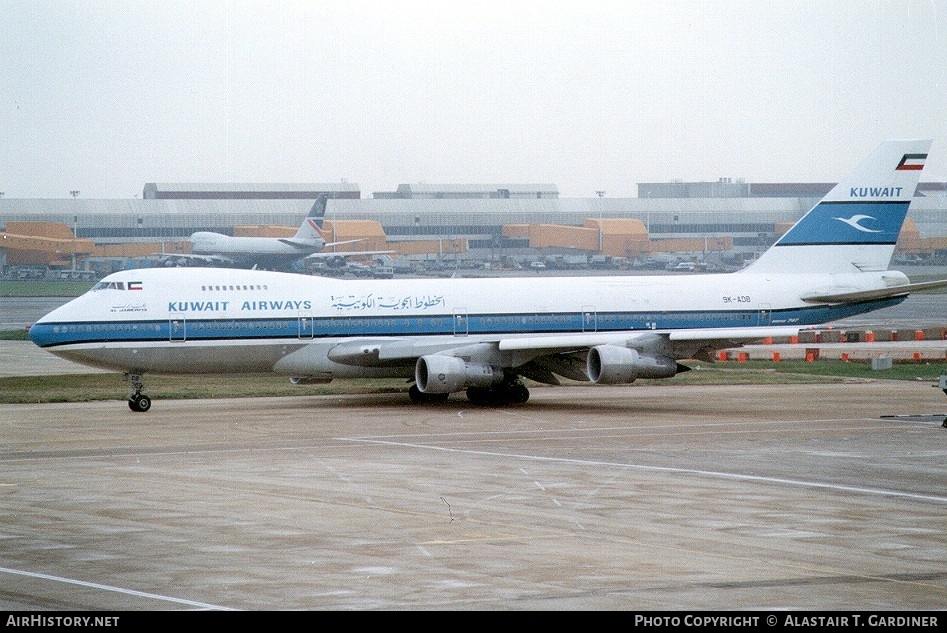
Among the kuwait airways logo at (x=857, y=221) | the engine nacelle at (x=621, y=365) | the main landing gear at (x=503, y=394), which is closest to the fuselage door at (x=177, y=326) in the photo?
the main landing gear at (x=503, y=394)

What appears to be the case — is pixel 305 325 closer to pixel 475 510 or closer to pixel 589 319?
pixel 589 319

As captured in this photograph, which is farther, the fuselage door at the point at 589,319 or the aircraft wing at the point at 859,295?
the aircraft wing at the point at 859,295

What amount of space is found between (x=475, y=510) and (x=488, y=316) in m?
19.2

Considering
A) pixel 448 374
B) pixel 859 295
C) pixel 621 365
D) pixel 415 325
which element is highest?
pixel 859 295

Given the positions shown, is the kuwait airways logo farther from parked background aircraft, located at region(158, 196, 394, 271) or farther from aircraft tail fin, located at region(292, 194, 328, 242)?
aircraft tail fin, located at region(292, 194, 328, 242)

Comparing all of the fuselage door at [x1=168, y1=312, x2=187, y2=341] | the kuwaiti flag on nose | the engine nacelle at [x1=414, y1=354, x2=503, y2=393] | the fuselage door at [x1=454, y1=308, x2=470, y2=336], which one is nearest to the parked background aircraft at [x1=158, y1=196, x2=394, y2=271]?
the fuselage door at [x1=454, y1=308, x2=470, y2=336]

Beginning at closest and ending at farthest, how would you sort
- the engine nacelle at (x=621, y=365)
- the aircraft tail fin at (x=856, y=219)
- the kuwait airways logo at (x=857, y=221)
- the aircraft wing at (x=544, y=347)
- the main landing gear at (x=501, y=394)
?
the engine nacelle at (x=621, y=365)
the aircraft wing at (x=544, y=347)
the main landing gear at (x=501, y=394)
the aircraft tail fin at (x=856, y=219)
the kuwait airways logo at (x=857, y=221)

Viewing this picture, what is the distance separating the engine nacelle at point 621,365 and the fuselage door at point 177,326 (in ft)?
34.8

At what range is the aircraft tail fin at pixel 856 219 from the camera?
4200cm

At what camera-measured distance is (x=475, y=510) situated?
63.7 feet

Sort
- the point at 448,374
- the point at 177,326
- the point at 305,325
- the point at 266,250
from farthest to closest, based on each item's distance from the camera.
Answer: the point at 266,250
the point at 305,325
the point at 448,374
the point at 177,326

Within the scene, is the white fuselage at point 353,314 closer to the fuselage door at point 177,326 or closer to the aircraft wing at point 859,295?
the fuselage door at point 177,326

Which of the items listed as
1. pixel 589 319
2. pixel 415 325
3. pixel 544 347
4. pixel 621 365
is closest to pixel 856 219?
pixel 589 319

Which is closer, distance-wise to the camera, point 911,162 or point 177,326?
point 177,326
